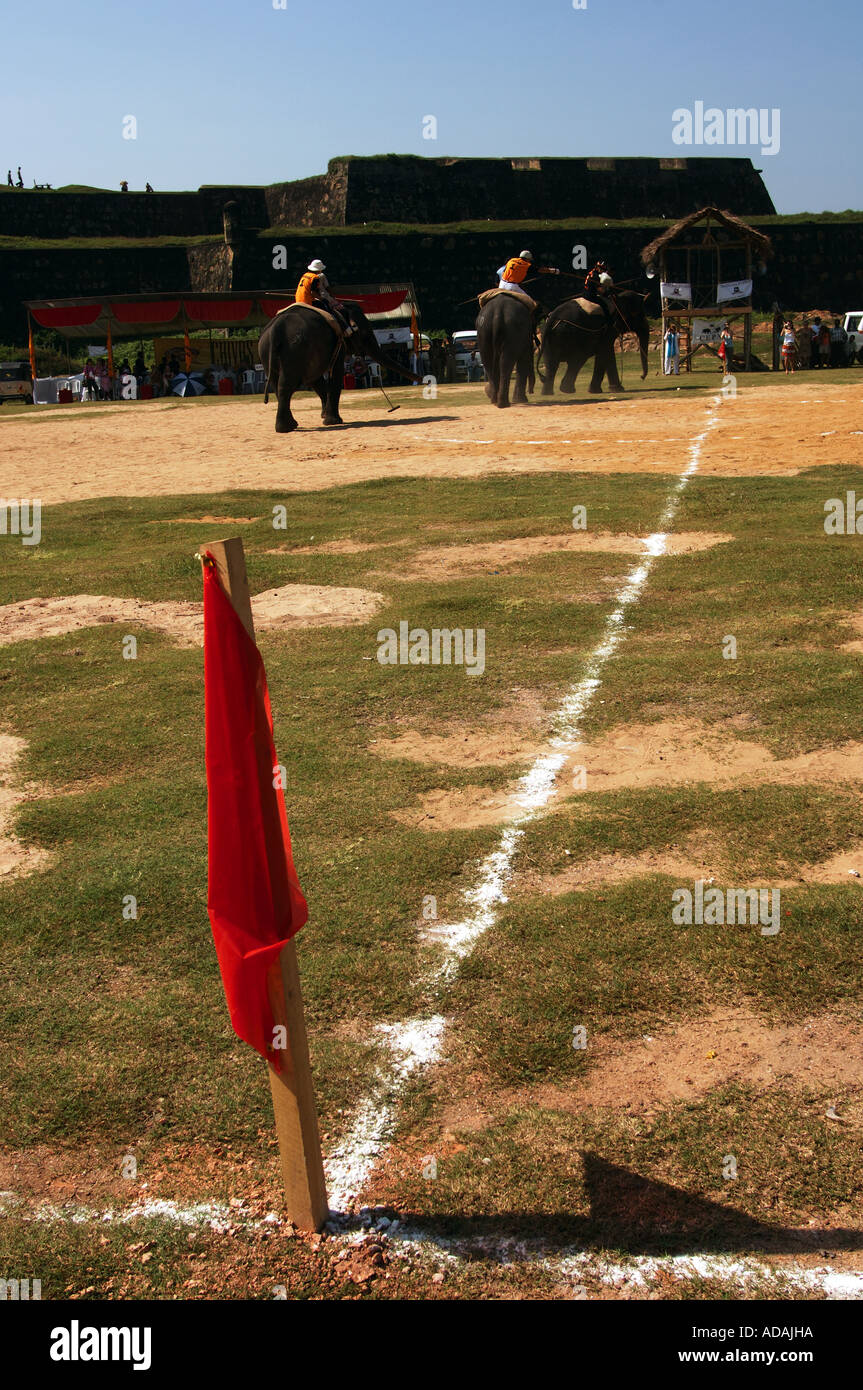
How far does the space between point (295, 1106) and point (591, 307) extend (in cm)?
2428

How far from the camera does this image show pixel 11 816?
225 inches

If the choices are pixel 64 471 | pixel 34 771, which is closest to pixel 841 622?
pixel 34 771

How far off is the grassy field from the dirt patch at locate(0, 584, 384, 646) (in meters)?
0.32

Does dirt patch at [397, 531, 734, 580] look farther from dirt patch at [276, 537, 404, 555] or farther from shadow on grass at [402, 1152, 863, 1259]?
→ shadow on grass at [402, 1152, 863, 1259]

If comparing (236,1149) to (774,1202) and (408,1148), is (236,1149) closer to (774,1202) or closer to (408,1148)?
(408,1148)

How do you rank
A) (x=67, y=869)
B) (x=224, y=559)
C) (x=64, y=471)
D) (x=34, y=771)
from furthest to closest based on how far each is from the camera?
(x=64, y=471) < (x=34, y=771) < (x=67, y=869) < (x=224, y=559)

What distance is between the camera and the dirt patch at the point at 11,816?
5.21 meters

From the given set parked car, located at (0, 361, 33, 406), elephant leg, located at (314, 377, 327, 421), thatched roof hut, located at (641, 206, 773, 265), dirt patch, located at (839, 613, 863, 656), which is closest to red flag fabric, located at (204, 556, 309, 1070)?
dirt patch, located at (839, 613, 863, 656)

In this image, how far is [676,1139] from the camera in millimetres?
3414

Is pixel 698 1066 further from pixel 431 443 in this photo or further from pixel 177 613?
pixel 431 443

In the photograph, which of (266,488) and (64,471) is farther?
(64,471)

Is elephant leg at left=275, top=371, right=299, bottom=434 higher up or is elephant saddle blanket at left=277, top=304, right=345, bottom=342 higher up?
elephant saddle blanket at left=277, top=304, right=345, bottom=342

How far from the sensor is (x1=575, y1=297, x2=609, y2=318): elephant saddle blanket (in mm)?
25406

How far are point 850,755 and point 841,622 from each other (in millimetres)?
2267
